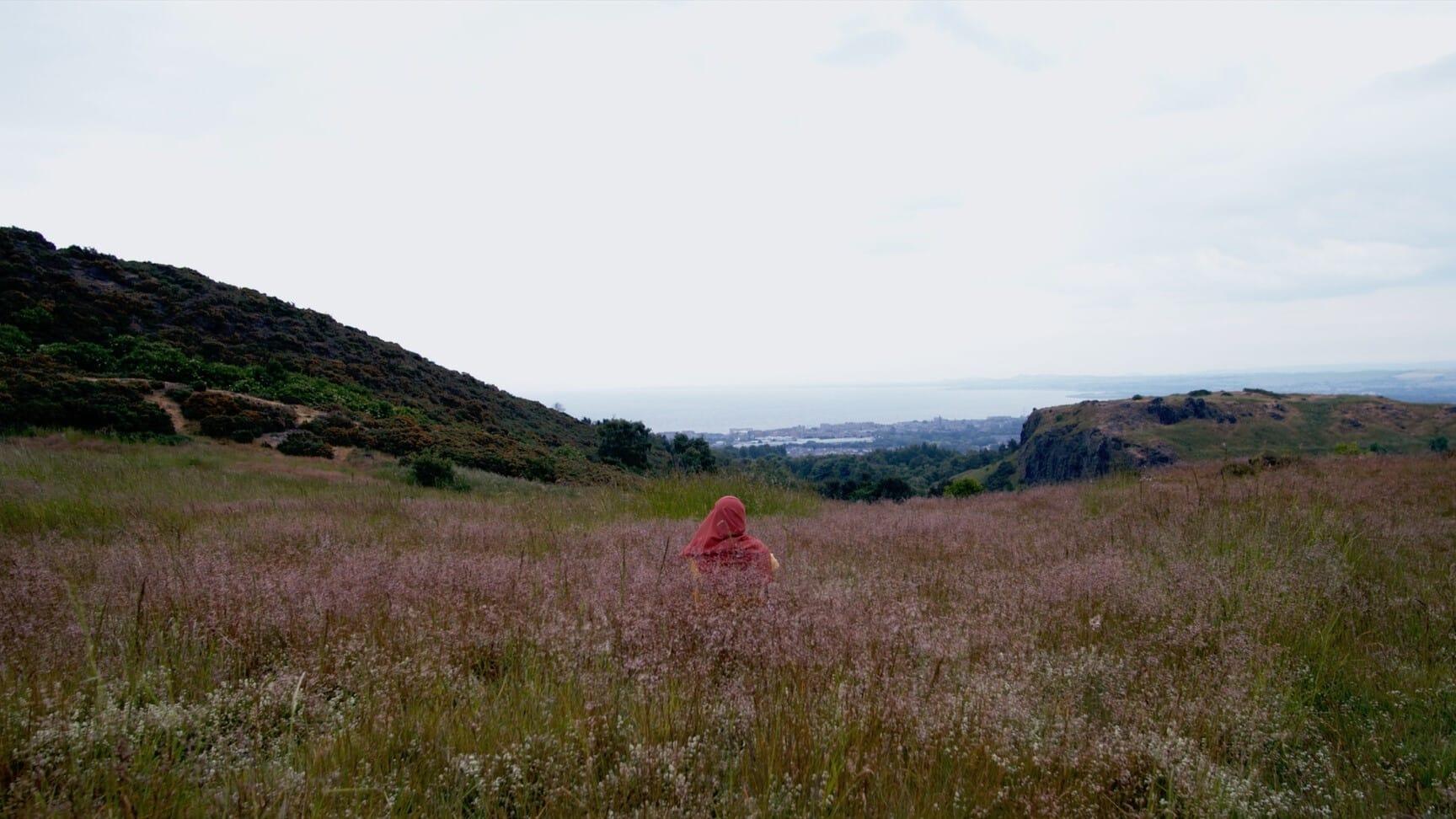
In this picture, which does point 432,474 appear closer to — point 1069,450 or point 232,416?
point 232,416

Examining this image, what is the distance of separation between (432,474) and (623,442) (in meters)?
18.2

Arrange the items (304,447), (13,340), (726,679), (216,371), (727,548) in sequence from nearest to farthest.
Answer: (726,679) < (727,548) < (304,447) < (13,340) < (216,371)

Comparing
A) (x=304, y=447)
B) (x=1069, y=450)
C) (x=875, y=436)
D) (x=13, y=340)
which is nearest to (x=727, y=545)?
(x=304, y=447)

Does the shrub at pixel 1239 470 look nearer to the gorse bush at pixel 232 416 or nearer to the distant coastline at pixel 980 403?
the gorse bush at pixel 232 416

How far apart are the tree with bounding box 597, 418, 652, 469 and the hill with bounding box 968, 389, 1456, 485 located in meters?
29.0

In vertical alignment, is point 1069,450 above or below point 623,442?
below

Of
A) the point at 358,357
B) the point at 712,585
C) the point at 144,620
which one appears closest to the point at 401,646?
the point at 144,620

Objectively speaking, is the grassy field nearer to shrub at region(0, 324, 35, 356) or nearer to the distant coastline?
shrub at region(0, 324, 35, 356)

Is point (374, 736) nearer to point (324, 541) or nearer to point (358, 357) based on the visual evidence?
point (324, 541)

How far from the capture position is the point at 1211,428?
2104 inches

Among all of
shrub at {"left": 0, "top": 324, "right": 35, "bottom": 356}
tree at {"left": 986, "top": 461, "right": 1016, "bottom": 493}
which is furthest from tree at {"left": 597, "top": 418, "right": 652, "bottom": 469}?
tree at {"left": 986, "top": 461, "right": 1016, "bottom": 493}

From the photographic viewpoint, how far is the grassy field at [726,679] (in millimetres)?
2102

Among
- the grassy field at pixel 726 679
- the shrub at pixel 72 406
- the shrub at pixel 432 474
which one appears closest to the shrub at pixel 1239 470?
the grassy field at pixel 726 679

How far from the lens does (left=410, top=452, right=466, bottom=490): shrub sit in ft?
53.2
